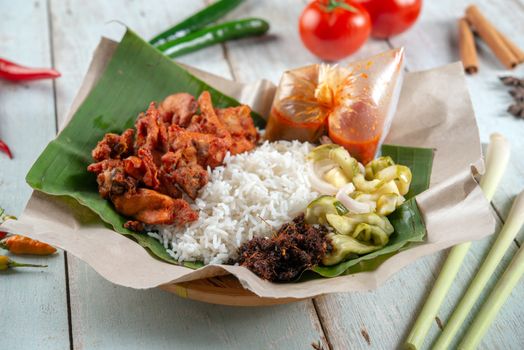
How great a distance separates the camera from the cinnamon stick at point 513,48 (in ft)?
15.9

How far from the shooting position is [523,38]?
5.16 meters

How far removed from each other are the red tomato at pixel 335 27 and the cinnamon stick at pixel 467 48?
0.78 metres

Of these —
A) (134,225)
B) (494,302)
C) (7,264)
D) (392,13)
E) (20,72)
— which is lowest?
(7,264)

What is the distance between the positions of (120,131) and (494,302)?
87.2 inches

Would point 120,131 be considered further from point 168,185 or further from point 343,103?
point 343,103

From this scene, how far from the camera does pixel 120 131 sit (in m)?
3.75

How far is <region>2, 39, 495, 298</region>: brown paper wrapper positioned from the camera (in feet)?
8.96

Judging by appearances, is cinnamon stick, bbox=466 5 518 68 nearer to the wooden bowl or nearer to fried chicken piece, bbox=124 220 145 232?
the wooden bowl

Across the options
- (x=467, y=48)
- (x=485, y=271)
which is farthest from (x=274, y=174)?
(x=467, y=48)

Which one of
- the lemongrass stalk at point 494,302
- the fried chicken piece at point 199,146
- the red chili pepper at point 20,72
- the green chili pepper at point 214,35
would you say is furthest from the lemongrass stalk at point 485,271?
the red chili pepper at point 20,72

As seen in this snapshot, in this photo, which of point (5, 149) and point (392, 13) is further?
point (392, 13)

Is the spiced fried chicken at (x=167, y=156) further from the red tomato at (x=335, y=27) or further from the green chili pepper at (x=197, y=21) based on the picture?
the green chili pepper at (x=197, y=21)

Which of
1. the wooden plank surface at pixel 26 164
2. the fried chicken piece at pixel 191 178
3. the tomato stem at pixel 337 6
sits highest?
the tomato stem at pixel 337 6

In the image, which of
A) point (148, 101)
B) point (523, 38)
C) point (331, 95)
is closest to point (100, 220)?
point (148, 101)
